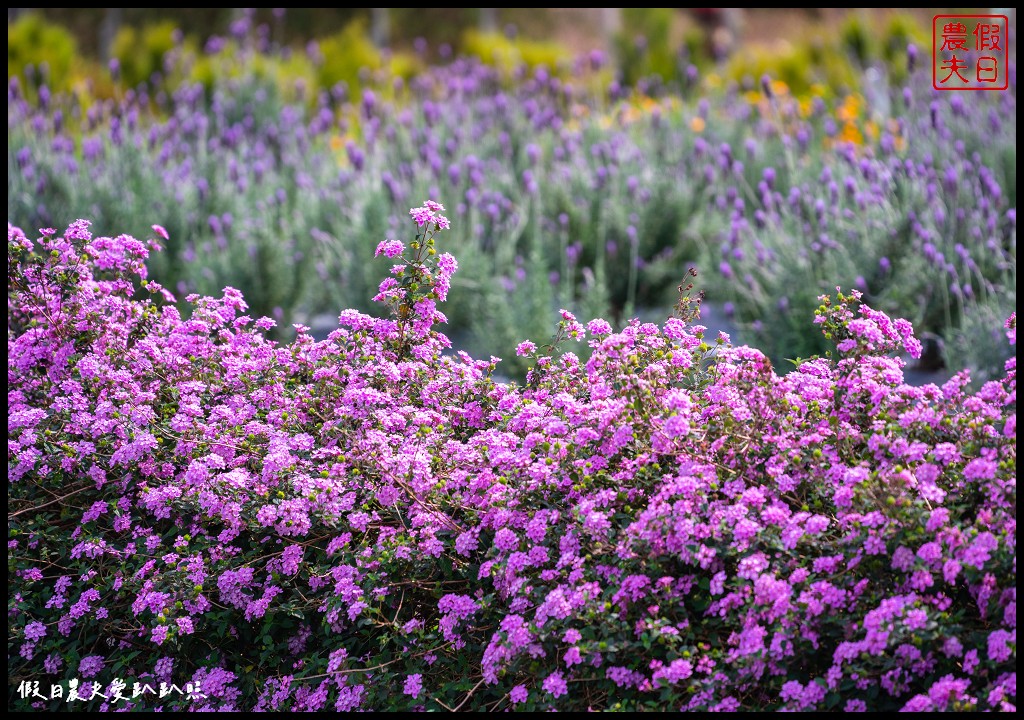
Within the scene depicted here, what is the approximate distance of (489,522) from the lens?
2400 mm

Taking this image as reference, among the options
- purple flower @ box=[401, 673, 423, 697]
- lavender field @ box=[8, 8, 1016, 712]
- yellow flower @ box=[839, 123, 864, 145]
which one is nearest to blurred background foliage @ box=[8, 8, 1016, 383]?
yellow flower @ box=[839, 123, 864, 145]

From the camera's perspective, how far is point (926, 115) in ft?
20.5

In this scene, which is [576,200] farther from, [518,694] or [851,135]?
[518,694]

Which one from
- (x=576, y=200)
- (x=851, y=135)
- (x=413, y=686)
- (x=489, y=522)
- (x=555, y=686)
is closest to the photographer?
(x=555, y=686)

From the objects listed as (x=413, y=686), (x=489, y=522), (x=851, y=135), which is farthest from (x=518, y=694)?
(x=851, y=135)

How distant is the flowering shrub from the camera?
6.75ft

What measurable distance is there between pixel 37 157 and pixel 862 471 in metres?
5.60

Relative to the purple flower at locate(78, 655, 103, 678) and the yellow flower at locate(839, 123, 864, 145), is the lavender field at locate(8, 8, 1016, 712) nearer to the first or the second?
the purple flower at locate(78, 655, 103, 678)

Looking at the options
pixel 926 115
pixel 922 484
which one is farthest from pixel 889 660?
pixel 926 115

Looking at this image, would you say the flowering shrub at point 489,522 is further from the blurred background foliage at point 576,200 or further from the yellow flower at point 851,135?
the yellow flower at point 851,135

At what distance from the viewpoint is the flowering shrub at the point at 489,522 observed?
2.06m

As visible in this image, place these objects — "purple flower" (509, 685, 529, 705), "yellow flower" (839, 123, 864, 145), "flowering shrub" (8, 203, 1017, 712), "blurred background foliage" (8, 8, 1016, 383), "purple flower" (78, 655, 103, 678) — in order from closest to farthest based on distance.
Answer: "flowering shrub" (8, 203, 1017, 712) → "purple flower" (509, 685, 529, 705) → "purple flower" (78, 655, 103, 678) → "blurred background foliage" (8, 8, 1016, 383) → "yellow flower" (839, 123, 864, 145)

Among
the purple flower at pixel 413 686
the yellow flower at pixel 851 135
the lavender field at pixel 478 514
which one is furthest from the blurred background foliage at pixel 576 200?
the purple flower at pixel 413 686

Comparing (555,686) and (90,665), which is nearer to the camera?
(555,686)
